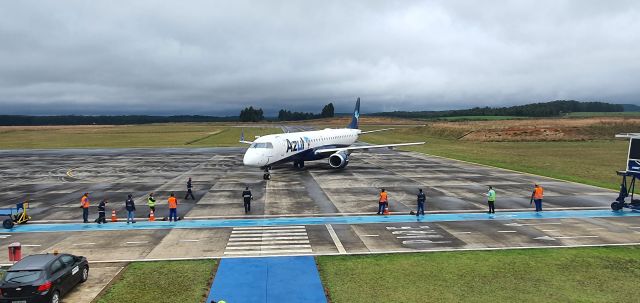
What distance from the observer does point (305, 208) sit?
2686 cm

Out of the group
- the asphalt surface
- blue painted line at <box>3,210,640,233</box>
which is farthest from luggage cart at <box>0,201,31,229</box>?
the asphalt surface

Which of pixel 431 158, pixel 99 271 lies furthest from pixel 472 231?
pixel 431 158

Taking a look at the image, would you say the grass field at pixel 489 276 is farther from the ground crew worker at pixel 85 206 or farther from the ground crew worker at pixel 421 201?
the ground crew worker at pixel 85 206

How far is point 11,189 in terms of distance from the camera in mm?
35781

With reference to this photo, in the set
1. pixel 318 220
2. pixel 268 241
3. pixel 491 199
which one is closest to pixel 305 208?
pixel 318 220

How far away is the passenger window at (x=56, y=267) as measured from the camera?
12938 mm

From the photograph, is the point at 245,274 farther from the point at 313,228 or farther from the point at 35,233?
the point at 35,233

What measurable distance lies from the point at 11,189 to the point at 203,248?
91.5 feet

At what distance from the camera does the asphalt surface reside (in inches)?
752

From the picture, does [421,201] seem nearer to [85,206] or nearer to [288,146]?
[288,146]

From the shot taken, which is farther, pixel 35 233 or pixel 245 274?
pixel 35 233

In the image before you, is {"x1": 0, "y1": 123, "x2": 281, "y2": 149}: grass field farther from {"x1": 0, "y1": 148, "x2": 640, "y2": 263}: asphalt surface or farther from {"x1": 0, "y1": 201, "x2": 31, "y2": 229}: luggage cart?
{"x1": 0, "y1": 201, "x2": 31, "y2": 229}: luggage cart

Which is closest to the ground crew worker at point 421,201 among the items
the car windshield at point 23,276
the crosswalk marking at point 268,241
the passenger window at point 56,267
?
the crosswalk marking at point 268,241

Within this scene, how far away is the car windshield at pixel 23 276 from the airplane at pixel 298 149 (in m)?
23.1
